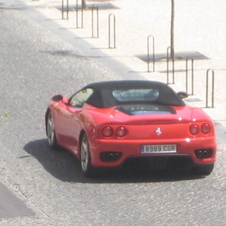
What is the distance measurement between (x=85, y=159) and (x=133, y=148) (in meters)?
0.85

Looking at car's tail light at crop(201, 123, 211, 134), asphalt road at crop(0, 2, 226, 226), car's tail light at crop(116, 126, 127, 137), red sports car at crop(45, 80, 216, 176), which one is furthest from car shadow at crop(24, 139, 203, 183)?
car's tail light at crop(201, 123, 211, 134)

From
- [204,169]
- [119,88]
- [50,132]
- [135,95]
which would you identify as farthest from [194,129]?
[50,132]

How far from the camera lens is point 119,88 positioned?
1220cm

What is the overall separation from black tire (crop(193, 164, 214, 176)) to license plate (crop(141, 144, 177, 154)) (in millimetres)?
564

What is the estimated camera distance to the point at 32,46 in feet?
74.6

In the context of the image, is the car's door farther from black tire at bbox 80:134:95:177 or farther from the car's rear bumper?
the car's rear bumper

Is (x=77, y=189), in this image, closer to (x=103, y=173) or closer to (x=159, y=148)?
(x=103, y=173)

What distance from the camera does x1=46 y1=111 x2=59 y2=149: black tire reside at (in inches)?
526

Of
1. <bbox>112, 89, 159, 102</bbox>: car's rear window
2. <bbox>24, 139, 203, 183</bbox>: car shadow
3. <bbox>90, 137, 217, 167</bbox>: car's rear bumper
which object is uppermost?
<bbox>112, 89, 159, 102</bbox>: car's rear window

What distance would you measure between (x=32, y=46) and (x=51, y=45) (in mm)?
527

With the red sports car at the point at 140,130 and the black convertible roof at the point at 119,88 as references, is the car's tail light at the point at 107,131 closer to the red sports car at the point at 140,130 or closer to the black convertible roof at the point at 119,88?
the red sports car at the point at 140,130

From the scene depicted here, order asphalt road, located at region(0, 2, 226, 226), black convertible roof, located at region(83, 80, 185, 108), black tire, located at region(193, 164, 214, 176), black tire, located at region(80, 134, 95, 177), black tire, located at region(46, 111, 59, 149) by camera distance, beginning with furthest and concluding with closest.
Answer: black tire, located at region(46, 111, 59, 149)
black convertible roof, located at region(83, 80, 185, 108)
black tire, located at region(193, 164, 214, 176)
black tire, located at region(80, 134, 95, 177)
asphalt road, located at region(0, 2, 226, 226)

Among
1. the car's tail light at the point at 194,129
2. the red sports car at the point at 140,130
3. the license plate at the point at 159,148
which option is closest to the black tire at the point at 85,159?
the red sports car at the point at 140,130

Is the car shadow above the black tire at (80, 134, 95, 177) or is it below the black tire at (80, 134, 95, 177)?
below
